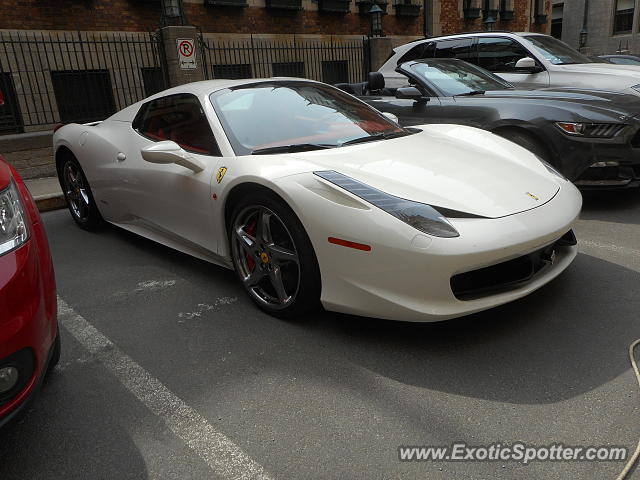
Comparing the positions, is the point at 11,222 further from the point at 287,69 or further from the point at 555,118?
the point at 287,69

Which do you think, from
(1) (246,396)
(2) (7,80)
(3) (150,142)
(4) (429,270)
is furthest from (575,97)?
(2) (7,80)

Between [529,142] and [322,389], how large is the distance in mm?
→ 3493

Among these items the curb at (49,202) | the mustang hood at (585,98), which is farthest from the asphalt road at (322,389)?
the curb at (49,202)

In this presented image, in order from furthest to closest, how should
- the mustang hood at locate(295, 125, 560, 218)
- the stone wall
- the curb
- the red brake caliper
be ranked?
the stone wall < the curb < the red brake caliper < the mustang hood at locate(295, 125, 560, 218)

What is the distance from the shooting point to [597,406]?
2.08 meters

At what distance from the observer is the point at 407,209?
2.44 m

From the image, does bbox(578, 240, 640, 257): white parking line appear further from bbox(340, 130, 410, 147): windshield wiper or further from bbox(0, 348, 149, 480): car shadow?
bbox(0, 348, 149, 480): car shadow

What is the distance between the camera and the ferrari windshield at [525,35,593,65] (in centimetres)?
674

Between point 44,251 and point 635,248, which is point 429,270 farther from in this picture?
point 635,248

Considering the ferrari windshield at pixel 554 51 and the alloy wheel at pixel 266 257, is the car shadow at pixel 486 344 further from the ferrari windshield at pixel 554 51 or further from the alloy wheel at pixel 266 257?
the ferrari windshield at pixel 554 51

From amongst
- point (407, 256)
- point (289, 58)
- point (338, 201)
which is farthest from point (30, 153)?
point (289, 58)

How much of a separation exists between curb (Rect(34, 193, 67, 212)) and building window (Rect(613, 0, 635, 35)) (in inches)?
1276

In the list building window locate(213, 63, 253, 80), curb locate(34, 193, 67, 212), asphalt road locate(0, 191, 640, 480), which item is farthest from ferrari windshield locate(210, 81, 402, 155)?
building window locate(213, 63, 253, 80)

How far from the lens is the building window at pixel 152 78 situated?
10852mm
